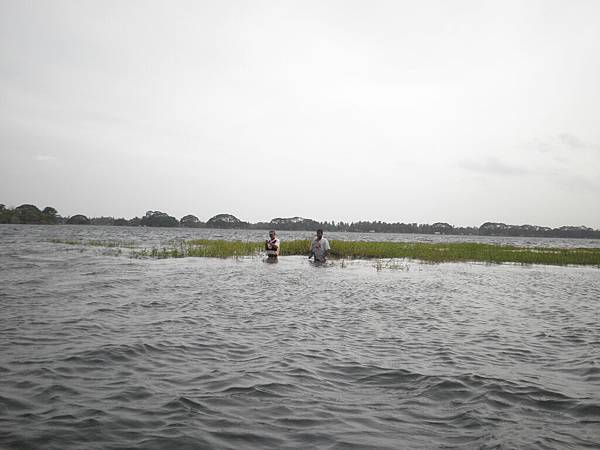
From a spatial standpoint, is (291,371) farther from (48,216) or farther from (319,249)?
(48,216)

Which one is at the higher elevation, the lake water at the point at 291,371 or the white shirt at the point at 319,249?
the white shirt at the point at 319,249

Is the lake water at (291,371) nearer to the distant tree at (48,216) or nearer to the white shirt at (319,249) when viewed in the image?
the white shirt at (319,249)

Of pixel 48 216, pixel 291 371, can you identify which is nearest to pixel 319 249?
pixel 291 371

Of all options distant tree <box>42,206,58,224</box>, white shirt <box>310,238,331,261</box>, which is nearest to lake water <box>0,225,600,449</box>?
white shirt <box>310,238,331,261</box>

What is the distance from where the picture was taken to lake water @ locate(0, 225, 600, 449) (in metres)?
4.87

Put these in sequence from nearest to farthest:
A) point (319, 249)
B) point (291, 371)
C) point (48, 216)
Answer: point (291, 371) < point (319, 249) < point (48, 216)

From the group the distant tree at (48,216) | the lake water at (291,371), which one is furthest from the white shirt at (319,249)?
the distant tree at (48,216)

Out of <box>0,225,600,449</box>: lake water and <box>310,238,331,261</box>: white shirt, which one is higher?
<box>310,238,331,261</box>: white shirt

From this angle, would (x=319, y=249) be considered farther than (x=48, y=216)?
No

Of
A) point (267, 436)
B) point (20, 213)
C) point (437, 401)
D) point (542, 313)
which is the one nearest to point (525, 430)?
point (437, 401)

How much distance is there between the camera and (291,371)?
7027mm

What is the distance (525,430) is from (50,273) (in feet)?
65.8

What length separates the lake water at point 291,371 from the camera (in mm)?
4867

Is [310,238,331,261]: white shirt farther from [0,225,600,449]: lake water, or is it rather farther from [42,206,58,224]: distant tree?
[42,206,58,224]: distant tree
